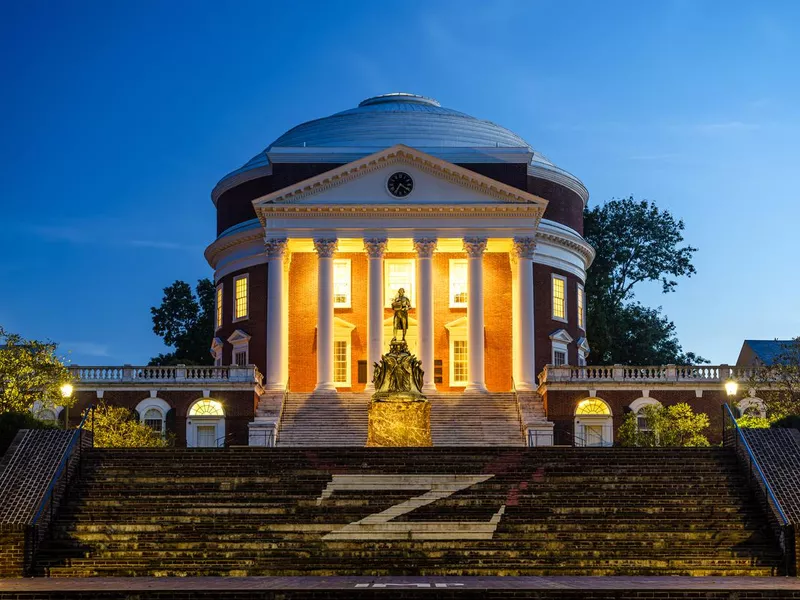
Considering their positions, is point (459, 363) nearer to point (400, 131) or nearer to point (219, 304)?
point (400, 131)

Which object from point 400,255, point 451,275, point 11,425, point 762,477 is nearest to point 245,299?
point 400,255

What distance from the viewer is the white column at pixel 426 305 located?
63.7 metres

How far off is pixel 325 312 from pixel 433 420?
8.96 m

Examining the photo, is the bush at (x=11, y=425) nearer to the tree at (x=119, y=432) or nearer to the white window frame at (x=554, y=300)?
the tree at (x=119, y=432)

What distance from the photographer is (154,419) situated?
60.8 metres

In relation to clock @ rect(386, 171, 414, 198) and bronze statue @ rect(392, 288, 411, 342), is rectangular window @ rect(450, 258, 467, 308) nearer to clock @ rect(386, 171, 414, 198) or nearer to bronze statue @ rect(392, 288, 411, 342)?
clock @ rect(386, 171, 414, 198)

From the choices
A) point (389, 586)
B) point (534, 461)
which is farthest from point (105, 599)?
point (534, 461)

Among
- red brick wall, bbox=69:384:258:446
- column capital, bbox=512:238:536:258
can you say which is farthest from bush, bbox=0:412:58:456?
column capital, bbox=512:238:536:258

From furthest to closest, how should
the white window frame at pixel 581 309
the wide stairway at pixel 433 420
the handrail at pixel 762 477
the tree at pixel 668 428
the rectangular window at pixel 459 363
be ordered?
1. the white window frame at pixel 581 309
2. the rectangular window at pixel 459 363
3. the wide stairway at pixel 433 420
4. the tree at pixel 668 428
5. the handrail at pixel 762 477

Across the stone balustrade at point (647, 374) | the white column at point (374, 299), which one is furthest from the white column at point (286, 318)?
the stone balustrade at point (647, 374)

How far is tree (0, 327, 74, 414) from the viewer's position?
4956 cm

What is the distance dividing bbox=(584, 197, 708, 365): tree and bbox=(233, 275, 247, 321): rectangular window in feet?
78.1

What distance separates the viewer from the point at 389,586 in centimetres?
2697

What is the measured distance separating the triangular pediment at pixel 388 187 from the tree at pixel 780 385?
13.7 meters
